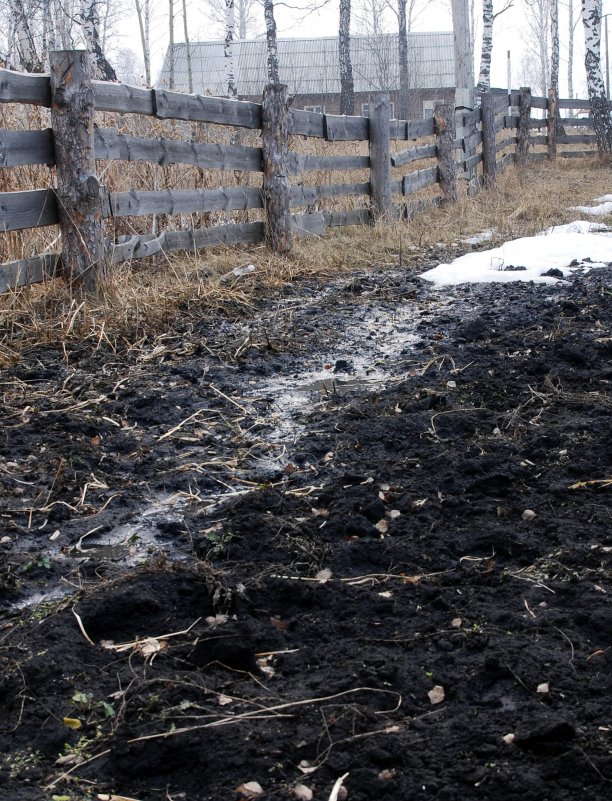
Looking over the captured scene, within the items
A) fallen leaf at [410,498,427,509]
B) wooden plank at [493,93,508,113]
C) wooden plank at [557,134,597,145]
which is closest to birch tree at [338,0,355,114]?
wooden plank at [557,134,597,145]

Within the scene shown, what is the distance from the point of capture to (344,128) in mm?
9133

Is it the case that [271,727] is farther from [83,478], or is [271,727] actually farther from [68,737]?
[83,478]

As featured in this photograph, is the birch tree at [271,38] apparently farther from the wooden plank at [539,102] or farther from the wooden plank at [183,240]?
the wooden plank at [183,240]

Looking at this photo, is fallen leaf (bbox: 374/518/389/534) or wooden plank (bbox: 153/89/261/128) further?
wooden plank (bbox: 153/89/261/128)

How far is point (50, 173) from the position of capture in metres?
5.98

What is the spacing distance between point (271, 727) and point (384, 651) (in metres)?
0.37

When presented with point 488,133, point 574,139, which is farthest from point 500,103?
point 574,139

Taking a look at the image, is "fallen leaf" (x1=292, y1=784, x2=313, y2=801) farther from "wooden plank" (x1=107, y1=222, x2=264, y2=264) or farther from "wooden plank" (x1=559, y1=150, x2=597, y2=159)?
"wooden plank" (x1=559, y1=150, x2=597, y2=159)

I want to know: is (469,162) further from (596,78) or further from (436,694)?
(436,694)

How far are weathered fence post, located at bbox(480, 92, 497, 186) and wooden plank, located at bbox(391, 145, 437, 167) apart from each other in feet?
9.11

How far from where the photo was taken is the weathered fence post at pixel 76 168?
5.45m

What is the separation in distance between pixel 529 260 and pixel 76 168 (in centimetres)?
383

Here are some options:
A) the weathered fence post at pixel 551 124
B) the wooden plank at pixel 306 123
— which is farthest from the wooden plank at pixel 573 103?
the wooden plank at pixel 306 123

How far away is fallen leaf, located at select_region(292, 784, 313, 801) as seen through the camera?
155 centimetres
